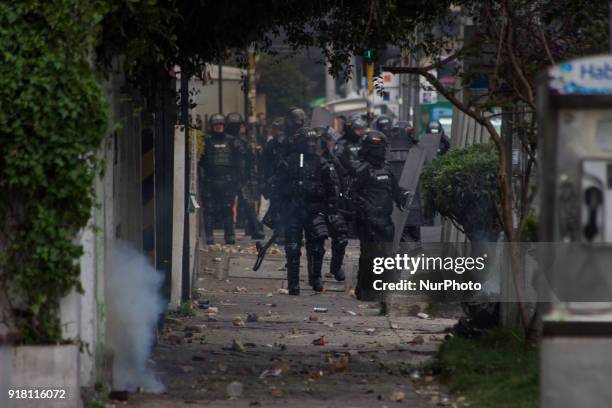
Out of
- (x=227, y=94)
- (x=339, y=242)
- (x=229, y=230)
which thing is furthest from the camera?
(x=227, y=94)

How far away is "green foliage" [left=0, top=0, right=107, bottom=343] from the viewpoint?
6980 mm

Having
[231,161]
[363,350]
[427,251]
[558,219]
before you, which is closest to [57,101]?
[558,219]

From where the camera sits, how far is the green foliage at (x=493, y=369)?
8.14 metres

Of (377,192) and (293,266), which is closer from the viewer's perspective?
(377,192)

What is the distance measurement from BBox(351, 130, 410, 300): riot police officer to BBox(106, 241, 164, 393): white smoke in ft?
16.2

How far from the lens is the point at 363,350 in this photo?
1098 cm

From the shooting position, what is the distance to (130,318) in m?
9.28

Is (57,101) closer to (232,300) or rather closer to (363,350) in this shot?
(363,350)

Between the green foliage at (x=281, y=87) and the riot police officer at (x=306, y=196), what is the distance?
26.3 m

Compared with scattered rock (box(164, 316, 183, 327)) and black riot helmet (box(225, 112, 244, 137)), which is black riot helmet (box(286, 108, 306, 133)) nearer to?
black riot helmet (box(225, 112, 244, 137))

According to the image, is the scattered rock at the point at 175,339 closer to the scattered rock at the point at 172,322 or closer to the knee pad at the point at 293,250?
the scattered rock at the point at 172,322

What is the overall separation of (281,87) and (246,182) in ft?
70.5

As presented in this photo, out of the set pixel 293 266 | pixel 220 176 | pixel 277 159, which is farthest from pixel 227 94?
pixel 293 266

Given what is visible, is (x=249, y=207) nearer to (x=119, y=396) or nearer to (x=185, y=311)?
(x=185, y=311)
